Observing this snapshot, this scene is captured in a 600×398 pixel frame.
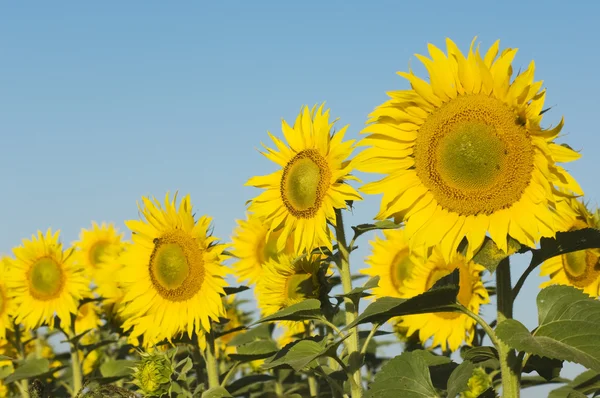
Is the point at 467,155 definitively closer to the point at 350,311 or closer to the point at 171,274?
the point at 350,311

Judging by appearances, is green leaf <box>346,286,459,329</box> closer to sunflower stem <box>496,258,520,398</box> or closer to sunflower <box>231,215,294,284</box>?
sunflower stem <box>496,258,520,398</box>

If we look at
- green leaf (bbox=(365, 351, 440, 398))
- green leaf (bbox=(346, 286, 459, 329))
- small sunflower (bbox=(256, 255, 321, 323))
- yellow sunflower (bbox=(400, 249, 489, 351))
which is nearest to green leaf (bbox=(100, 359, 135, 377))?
small sunflower (bbox=(256, 255, 321, 323))

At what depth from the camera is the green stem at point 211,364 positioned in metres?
6.22

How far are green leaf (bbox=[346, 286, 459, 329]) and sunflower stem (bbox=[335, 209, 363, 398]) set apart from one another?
1.10m

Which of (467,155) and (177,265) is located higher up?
(177,265)

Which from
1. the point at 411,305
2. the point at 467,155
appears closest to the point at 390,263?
the point at 467,155

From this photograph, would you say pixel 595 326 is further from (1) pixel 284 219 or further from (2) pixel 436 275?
(2) pixel 436 275

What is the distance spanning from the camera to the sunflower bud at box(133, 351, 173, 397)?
5.55 meters

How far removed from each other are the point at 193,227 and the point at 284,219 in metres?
1.26

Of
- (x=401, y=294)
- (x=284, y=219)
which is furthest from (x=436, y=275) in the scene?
(x=284, y=219)

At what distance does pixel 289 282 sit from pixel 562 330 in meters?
2.57

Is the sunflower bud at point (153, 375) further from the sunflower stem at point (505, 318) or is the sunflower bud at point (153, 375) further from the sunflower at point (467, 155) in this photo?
the sunflower stem at point (505, 318)

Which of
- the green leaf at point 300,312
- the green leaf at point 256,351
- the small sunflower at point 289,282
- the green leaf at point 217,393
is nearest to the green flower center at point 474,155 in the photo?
the green leaf at point 300,312

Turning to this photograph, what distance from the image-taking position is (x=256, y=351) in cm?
629
